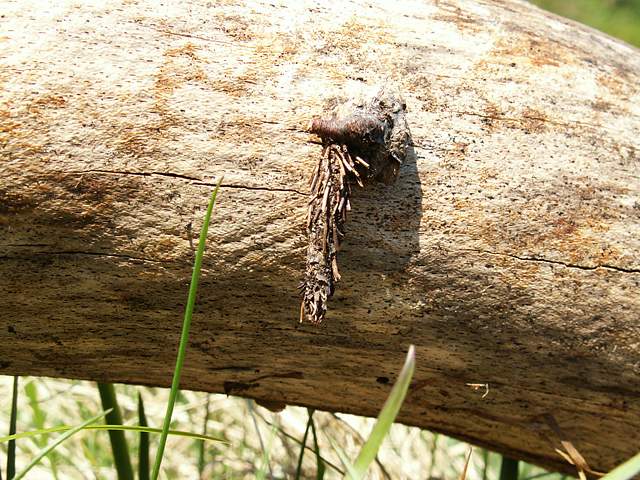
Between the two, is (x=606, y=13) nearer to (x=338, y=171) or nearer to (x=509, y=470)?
(x=509, y=470)

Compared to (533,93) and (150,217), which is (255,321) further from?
(533,93)

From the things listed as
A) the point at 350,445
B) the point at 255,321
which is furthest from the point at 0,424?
the point at 255,321

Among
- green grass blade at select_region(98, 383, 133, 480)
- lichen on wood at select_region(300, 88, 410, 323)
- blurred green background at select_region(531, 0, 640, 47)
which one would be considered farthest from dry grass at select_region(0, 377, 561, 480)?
blurred green background at select_region(531, 0, 640, 47)

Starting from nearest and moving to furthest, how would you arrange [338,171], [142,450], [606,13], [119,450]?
[338,171]
[142,450]
[119,450]
[606,13]

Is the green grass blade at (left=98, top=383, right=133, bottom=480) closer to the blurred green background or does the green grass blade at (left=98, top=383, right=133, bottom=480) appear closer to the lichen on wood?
the lichen on wood

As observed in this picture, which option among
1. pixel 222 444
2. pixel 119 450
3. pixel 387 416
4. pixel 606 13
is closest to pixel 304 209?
pixel 387 416

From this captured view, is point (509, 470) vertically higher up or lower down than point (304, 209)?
lower down
